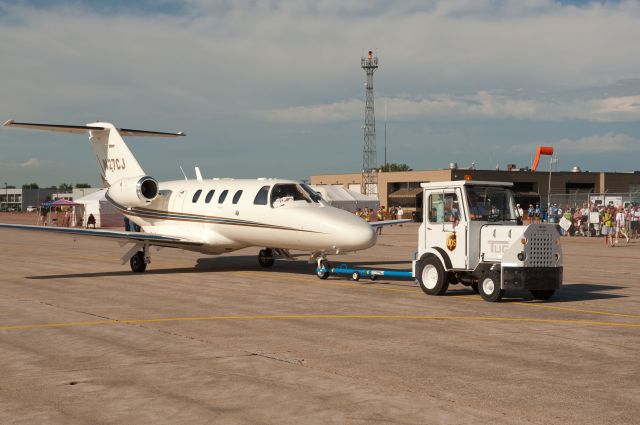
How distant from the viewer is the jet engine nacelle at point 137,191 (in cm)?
2366

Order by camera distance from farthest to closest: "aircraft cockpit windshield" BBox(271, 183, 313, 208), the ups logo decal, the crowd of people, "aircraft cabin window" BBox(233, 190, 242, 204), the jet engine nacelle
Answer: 1. the crowd of people
2. the jet engine nacelle
3. "aircraft cabin window" BBox(233, 190, 242, 204)
4. "aircraft cockpit windshield" BBox(271, 183, 313, 208)
5. the ups logo decal

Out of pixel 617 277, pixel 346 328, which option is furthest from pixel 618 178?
pixel 346 328

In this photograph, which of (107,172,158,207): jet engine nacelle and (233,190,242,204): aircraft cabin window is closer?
(233,190,242,204): aircraft cabin window

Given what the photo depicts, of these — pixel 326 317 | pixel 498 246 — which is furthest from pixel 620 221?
pixel 326 317

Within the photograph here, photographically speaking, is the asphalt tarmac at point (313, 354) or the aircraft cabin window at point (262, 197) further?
the aircraft cabin window at point (262, 197)

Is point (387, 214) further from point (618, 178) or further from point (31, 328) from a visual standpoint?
point (618, 178)

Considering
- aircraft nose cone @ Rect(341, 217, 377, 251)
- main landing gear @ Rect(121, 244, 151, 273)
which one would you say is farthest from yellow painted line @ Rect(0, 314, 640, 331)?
main landing gear @ Rect(121, 244, 151, 273)

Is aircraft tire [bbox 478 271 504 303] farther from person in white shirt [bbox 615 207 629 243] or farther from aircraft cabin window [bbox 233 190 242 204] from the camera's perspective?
person in white shirt [bbox 615 207 629 243]

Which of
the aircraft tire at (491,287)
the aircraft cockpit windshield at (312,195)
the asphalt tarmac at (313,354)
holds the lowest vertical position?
the asphalt tarmac at (313,354)

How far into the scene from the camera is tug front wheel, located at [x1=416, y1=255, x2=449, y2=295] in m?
15.4

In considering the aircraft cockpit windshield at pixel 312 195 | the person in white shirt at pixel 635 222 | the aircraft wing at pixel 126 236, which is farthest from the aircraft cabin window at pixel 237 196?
the person in white shirt at pixel 635 222

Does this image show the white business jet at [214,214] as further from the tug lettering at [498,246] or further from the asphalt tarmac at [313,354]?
the tug lettering at [498,246]

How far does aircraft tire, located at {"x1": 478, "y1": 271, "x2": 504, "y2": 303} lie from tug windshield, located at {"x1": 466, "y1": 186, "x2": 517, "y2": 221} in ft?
3.86

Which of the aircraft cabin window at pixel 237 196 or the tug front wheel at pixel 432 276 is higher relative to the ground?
the aircraft cabin window at pixel 237 196
